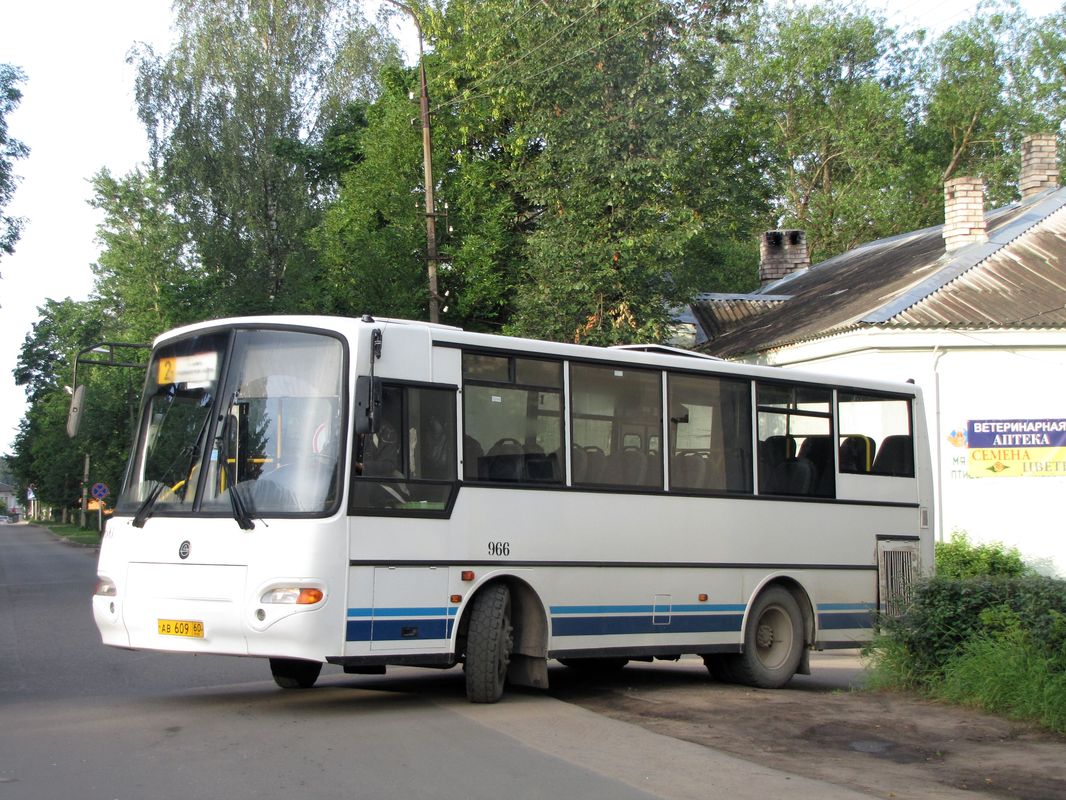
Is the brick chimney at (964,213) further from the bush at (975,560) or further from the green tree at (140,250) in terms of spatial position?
the green tree at (140,250)

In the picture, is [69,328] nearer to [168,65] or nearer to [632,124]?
[168,65]

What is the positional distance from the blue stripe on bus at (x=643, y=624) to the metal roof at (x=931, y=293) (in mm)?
12679

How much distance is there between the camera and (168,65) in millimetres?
43250

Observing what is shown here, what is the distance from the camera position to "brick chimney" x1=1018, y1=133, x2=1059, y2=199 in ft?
103

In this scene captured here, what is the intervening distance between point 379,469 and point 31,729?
9.94 feet

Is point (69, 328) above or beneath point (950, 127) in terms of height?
beneath

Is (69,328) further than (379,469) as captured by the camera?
Yes

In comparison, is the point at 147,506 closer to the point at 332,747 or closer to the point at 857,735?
the point at 332,747

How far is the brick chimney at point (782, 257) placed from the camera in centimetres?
4128

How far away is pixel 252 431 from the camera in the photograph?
950 cm

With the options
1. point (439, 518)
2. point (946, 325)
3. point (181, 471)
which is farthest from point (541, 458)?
point (946, 325)

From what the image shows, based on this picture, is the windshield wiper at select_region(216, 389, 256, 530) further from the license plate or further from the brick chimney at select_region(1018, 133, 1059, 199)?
the brick chimney at select_region(1018, 133, 1059, 199)

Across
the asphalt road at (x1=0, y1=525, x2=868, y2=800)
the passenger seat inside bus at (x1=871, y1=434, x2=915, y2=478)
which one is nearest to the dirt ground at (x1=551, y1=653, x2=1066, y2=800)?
the asphalt road at (x1=0, y1=525, x2=868, y2=800)

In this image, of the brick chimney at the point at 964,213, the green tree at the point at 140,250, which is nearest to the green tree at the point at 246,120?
the green tree at the point at 140,250
